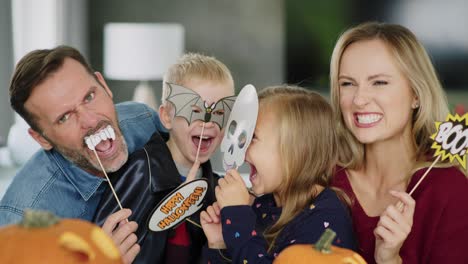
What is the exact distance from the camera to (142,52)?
205 inches

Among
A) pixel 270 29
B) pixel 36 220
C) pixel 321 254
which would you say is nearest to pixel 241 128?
pixel 321 254

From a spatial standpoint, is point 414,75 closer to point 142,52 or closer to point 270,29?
point 142,52

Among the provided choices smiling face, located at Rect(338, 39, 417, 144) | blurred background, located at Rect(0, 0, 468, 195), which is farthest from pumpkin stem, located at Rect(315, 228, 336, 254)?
blurred background, located at Rect(0, 0, 468, 195)

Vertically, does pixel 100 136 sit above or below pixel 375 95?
below

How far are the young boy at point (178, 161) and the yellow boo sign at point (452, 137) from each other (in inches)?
22.4

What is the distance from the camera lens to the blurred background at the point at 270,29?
17.9ft

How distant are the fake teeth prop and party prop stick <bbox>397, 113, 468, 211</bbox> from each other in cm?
75

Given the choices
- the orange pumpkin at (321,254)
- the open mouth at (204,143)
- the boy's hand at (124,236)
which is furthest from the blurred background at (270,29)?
the orange pumpkin at (321,254)

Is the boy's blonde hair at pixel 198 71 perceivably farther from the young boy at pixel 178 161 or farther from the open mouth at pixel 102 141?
the open mouth at pixel 102 141

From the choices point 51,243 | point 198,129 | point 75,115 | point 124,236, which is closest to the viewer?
point 51,243

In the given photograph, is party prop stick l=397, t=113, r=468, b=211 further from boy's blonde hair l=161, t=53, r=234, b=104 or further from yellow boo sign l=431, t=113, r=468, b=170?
boy's blonde hair l=161, t=53, r=234, b=104

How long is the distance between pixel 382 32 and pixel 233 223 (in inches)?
26.1

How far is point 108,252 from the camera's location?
1007 millimetres

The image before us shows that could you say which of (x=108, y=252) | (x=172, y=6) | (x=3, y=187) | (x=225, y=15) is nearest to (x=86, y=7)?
(x=172, y=6)
